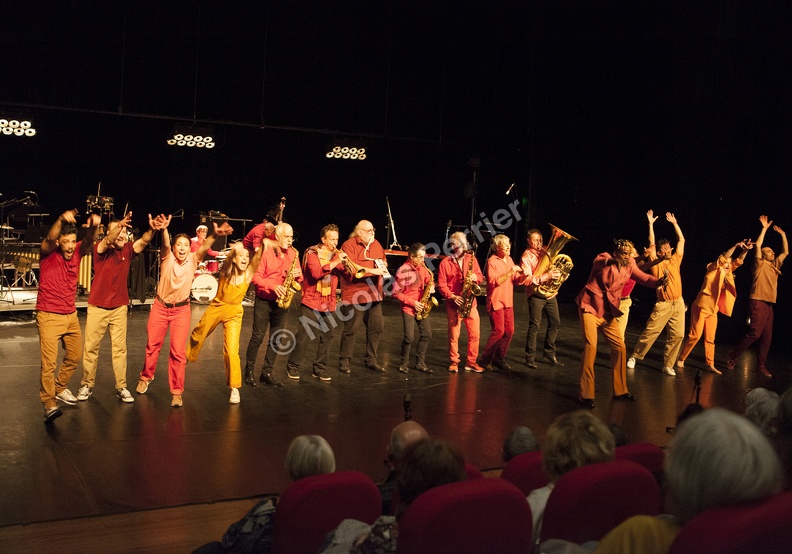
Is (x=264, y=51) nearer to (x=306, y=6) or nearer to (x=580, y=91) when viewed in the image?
Answer: (x=306, y=6)

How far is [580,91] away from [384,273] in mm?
7502

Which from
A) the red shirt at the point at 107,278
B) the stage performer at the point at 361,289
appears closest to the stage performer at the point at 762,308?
the stage performer at the point at 361,289

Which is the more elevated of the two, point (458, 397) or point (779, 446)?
point (779, 446)

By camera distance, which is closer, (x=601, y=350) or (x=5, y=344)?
(x=5, y=344)

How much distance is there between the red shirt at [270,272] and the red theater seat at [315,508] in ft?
16.6

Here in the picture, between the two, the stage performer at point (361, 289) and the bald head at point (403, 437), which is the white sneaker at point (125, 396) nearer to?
the stage performer at point (361, 289)

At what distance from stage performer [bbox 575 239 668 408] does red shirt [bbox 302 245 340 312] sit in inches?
105

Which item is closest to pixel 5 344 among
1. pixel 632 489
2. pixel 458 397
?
pixel 458 397

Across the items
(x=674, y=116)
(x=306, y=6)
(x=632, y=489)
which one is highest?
(x=306, y=6)

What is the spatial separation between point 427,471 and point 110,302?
503cm

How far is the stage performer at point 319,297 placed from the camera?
27.1 feet

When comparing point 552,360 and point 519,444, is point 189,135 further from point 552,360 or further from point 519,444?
point 519,444

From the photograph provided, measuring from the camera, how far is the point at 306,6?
1332 cm

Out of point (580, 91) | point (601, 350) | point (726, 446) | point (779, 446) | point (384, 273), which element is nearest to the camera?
point (726, 446)
